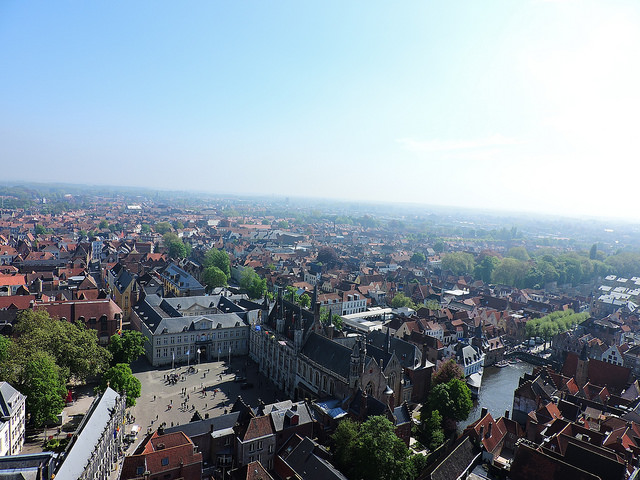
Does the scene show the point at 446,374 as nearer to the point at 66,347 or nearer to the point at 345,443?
the point at 345,443

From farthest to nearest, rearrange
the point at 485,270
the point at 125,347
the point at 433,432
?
the point at 485,270, the point at 125,347, the point at 433,432

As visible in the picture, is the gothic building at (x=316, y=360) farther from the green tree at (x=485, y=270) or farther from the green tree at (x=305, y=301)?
the green tree at (x=485, y=270)

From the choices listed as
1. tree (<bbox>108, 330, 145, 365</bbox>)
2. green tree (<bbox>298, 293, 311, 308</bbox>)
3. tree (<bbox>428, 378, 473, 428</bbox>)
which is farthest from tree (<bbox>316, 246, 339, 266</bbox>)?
tree (<bbox>428, 378, 473, 428</bbox>)

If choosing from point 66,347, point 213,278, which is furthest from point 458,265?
point 66,347

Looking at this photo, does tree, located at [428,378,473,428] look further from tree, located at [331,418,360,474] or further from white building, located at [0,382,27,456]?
white building, located at [0,382,27,456]

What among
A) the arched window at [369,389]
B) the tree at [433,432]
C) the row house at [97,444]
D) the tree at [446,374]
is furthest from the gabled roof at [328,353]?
the row house at [97,444]
